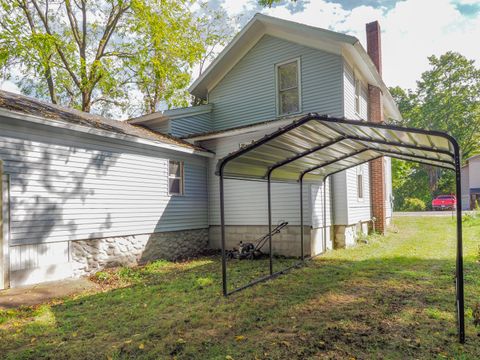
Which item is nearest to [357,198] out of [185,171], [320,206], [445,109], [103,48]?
[320,206]

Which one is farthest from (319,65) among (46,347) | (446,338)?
(46,347)

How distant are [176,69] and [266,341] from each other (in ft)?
62.1

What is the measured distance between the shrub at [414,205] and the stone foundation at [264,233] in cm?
2836

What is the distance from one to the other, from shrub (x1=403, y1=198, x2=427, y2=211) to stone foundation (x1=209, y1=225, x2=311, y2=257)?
28364mm

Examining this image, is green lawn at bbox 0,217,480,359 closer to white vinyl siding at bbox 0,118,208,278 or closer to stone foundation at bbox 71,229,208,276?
stone foundation at bbox 71,229,208,276

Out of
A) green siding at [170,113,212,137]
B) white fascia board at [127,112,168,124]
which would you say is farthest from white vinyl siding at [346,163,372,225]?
white fascia board at [127,112,168,124]

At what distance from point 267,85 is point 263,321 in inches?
366

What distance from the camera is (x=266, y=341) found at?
3.93 metres

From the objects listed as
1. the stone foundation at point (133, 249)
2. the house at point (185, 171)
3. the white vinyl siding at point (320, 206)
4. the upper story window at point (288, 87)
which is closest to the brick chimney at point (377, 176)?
the house at point (185, 171)

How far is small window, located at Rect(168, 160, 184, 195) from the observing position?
35.6 feet

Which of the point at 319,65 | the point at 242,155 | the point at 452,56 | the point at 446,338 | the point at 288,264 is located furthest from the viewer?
the point at 452,56

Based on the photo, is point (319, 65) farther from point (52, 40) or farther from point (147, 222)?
point (52, 40)

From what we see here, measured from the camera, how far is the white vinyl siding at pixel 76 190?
6887 millimetres

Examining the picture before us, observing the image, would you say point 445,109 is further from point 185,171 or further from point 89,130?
point 89,130
